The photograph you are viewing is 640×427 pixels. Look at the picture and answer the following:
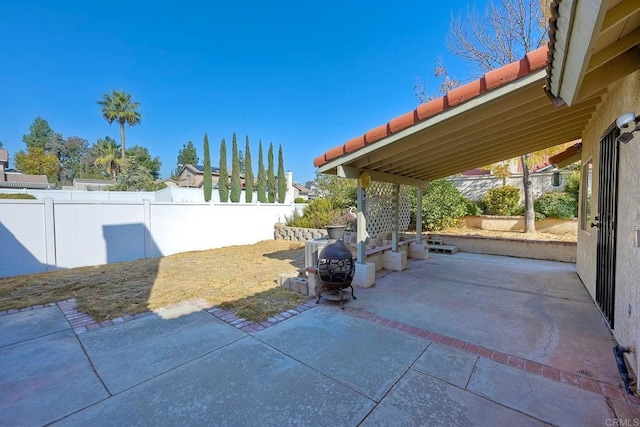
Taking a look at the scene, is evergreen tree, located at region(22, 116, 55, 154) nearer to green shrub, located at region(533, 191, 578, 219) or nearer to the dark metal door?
green shrub, located at region(533, 191, 578, 219)

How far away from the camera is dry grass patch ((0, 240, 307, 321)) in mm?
4820

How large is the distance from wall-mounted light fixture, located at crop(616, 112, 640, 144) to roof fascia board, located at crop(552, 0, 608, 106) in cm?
41

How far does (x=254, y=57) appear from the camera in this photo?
15.3 metres

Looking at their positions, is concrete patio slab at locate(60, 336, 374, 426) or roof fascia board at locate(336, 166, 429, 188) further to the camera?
roof fascia board at locate(336, 166, 429, 188)

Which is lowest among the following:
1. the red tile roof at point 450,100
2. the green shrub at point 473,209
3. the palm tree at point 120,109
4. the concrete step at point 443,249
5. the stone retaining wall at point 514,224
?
the concrete step at point 443,249

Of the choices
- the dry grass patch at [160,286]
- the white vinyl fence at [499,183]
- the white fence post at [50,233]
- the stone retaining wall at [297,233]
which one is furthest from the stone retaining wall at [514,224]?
the white fence post at [50,233]

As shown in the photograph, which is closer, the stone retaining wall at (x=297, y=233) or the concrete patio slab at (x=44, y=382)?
the concrete patio slab at (x=44, y=382)

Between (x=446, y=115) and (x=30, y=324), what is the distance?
22.5ft

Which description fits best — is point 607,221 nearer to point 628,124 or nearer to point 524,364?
point 628,124

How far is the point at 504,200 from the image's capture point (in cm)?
1182

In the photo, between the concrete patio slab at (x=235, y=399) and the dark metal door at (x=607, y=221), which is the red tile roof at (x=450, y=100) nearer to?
the dark metal door at (x=607, y=221)

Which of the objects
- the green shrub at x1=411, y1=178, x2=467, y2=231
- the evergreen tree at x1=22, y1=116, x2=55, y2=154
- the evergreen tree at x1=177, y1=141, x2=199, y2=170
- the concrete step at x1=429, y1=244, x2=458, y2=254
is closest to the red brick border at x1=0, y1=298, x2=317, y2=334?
the concrete step at x1=429, y1=244, x2=458, y2=254

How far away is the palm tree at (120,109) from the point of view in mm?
34406

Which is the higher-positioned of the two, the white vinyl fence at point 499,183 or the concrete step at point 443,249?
the white vinyl fence at point 499,183
